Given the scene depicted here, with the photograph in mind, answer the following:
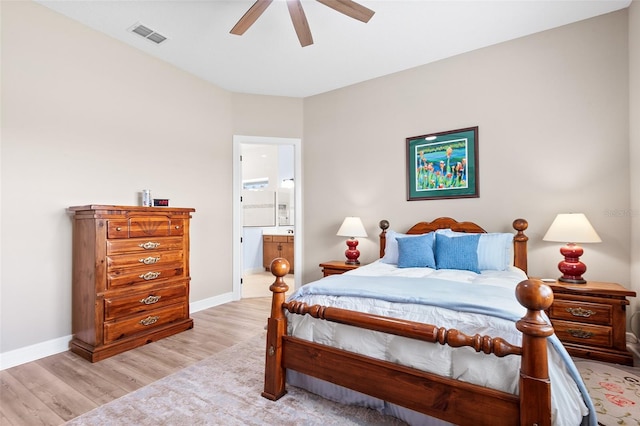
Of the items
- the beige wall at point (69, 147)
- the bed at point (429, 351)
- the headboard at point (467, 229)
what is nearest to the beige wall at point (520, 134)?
the headboard at point (467, 229)

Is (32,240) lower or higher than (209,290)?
higher

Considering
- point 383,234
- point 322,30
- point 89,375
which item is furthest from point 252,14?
point 89,375

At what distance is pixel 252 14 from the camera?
7.62 feet

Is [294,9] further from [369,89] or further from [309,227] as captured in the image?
[309,227]

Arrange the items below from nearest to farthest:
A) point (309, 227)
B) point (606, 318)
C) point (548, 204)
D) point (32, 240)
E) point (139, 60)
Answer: point (606, 318) → point (32, 240) → point (548, 204) → point (139, 60) → point (309, 227)

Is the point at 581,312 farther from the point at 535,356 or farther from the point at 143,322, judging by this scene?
the point at 143,322

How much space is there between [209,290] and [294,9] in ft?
11.2

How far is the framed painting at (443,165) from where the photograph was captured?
11.1 ft

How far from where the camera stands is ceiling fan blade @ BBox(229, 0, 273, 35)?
7.16ft

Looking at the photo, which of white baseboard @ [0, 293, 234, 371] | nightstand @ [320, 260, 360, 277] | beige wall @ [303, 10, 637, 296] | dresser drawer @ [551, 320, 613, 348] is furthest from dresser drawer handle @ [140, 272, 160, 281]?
dresser drawer @ [551, 320, 613, 348]

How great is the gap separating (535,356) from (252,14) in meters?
2.71

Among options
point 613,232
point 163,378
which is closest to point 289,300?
point 163,378

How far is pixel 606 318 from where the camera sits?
7.83ft

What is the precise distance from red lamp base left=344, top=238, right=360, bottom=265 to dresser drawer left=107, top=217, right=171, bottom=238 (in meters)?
2.08
